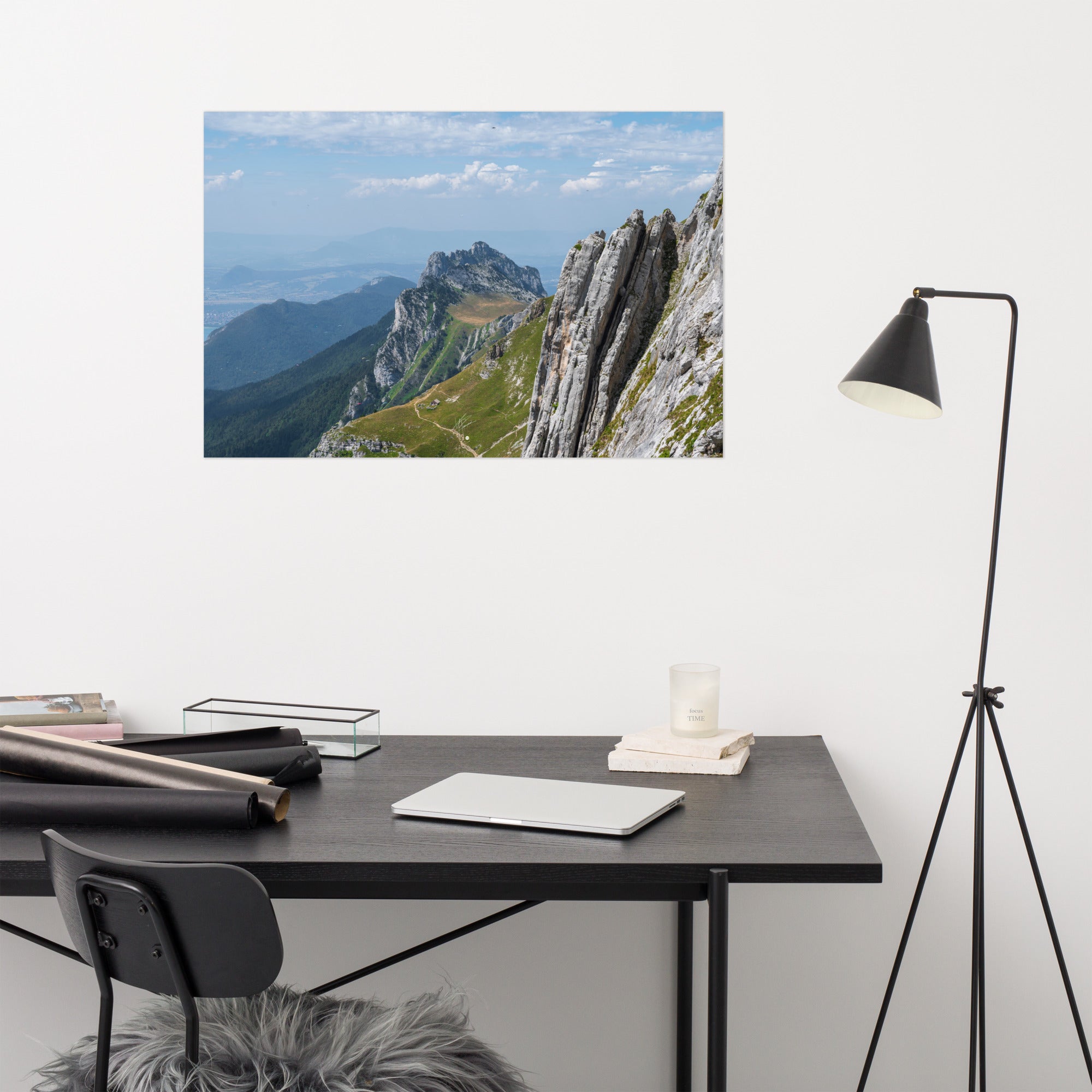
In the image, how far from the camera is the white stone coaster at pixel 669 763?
1.67m

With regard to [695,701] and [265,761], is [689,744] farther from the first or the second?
[265,761]

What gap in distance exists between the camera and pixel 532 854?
1.32m

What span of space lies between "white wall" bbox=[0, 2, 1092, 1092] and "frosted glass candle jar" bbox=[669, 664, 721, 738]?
0.83 ft

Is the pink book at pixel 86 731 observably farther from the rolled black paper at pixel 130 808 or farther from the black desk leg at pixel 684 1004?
A: the black desk leg at pixel 684 1004

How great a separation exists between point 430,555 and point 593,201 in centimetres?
76

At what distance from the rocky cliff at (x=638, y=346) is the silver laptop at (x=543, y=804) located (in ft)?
2.32

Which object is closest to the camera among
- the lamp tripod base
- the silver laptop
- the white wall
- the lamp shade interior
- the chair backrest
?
the chair backrest

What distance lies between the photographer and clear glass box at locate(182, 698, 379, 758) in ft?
5.94

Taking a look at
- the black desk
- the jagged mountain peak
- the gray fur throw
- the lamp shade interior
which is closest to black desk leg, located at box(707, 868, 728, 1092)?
the black desk

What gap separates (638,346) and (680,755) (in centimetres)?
80

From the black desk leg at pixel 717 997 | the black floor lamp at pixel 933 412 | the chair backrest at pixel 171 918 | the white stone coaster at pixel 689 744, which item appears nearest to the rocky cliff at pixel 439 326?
the black floor lamp at pixel 933 412

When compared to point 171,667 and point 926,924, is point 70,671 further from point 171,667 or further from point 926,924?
point 926,924

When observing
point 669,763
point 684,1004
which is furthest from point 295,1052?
point 684,1004

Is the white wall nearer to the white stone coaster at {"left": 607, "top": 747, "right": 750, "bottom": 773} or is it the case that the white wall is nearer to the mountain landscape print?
the mountain landscape print
